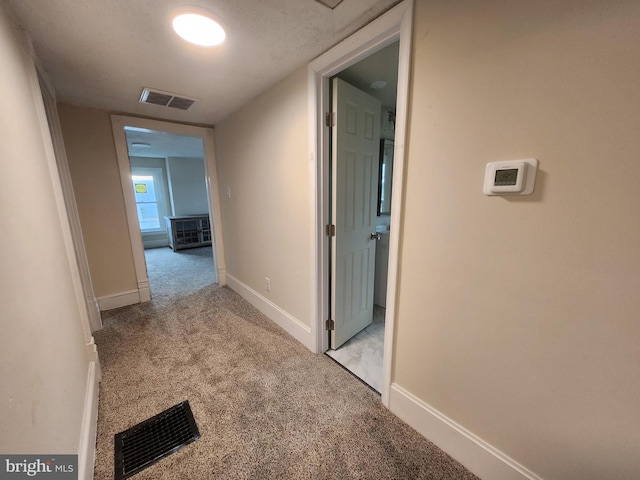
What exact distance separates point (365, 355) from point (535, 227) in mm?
1535

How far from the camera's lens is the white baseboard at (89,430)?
1.05 meters

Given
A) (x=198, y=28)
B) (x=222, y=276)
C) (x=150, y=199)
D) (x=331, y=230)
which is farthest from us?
(x=150, y=199)

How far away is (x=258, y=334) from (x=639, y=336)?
7.35ft

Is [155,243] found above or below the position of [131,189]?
below

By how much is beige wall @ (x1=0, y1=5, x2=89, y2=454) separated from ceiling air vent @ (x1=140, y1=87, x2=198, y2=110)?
31.1 inches

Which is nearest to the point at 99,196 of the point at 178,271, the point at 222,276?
the point at 222,276

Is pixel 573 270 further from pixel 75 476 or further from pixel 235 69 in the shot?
pixel 235 69

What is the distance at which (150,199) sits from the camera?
6117 millimetres

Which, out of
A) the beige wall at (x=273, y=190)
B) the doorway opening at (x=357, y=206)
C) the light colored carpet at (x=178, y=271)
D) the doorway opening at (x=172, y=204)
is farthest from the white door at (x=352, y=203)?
the doorway opening at (x=172, y=204)

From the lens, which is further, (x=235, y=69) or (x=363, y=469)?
(x=235, y=69)

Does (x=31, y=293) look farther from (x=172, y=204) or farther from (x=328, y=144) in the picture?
(x=172, y=204)

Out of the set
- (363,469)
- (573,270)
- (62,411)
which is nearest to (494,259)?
(573,270)

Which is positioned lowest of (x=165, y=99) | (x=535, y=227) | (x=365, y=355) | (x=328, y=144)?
(x=365, y=355)

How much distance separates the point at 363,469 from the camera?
3.74ft
